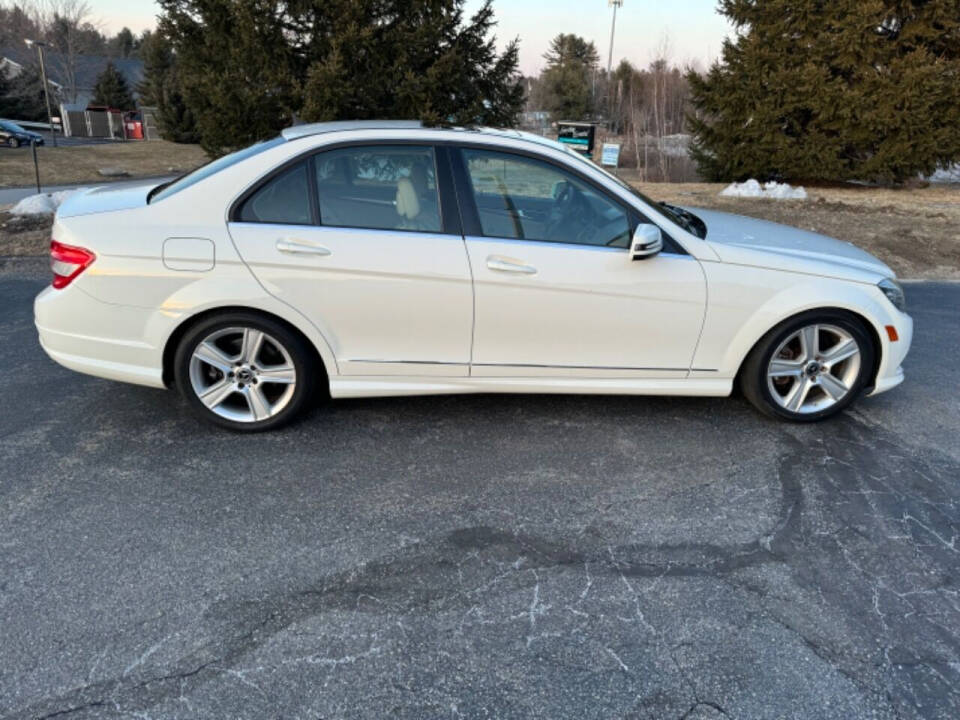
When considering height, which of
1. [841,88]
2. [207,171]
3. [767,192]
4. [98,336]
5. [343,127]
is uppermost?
[841,88]

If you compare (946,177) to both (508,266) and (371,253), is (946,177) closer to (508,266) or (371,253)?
(508,266)

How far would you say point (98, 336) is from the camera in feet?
12.0

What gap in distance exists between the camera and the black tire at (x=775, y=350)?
3.87 metres

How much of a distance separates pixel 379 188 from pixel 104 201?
5.27 feet

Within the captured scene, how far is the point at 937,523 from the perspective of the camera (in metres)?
3.13

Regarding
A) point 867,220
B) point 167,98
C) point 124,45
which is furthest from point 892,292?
point 124,45

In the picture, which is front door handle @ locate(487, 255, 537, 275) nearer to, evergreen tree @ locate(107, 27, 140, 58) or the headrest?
the headrest

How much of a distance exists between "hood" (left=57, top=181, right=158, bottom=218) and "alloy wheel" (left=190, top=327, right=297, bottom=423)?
2.87ft

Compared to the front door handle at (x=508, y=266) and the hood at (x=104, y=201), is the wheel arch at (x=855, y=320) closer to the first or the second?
the front door handle at (x=508, y=266)

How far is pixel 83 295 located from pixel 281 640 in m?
2.28

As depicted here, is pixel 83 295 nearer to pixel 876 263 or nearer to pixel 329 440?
pixel 329 440

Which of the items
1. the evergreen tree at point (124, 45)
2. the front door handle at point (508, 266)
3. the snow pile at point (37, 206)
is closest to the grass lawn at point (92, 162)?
the snow pile at point (37, 206)

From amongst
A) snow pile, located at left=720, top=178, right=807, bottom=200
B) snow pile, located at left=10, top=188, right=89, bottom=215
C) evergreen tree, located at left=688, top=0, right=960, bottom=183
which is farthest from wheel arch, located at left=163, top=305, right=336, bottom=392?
evergreen tree, located at left=688, top=0, right=960, bottom=183

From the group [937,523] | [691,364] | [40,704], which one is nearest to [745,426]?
[691,364]
